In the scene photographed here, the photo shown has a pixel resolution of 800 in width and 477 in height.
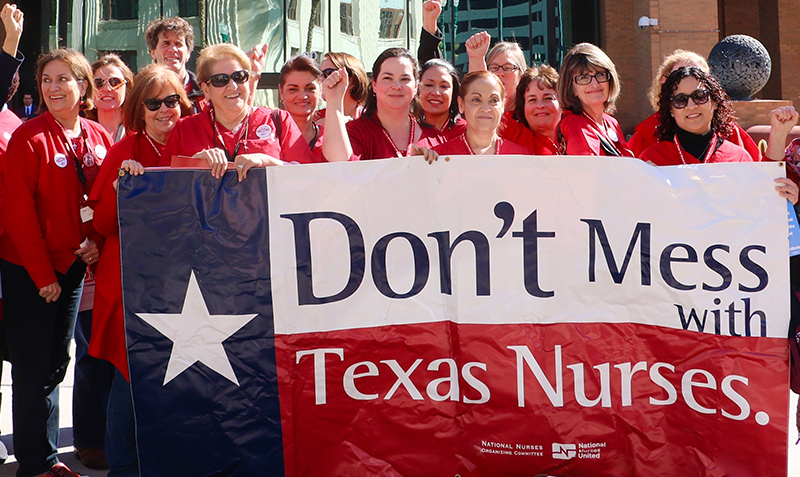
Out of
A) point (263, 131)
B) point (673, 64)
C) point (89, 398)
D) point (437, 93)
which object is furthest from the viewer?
point (673, 64)

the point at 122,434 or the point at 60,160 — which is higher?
the point at 60,160

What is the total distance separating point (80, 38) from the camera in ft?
58.6

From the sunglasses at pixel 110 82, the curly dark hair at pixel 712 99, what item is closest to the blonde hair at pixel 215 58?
the sunglasses at pixel 110 82

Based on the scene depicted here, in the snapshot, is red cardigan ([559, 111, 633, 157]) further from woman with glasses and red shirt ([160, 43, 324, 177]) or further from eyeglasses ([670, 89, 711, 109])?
woman with glasses and red shirt ([160, 43, 324, 177])

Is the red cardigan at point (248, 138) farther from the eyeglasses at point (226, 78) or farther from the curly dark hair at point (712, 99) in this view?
the curly dark hair at point (712, 99)

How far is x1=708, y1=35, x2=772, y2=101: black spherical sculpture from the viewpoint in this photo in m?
10.1

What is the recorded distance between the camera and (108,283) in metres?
3.74

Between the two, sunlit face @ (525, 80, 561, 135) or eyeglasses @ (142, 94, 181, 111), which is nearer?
eyeglasses @ (142, 94, 181, 111)

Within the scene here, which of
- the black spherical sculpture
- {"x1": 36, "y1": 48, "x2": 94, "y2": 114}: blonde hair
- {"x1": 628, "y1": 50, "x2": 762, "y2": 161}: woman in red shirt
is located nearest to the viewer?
{"x1": 36, "y1": 48, "x2": 94, "y2": 114}: blonde hair

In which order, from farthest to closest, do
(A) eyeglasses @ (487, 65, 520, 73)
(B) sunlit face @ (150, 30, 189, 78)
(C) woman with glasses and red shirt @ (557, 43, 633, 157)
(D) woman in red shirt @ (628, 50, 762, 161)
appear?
(B) sunlit face @ (150, 30, 189, 78) < (A) eyeglasses @ (487, 65, 520, 73) < (D) woman in red shirt @ (628, 50, 762, 161) < (C) woman with glasses and red shirt @ (557, 43, 633, 157)

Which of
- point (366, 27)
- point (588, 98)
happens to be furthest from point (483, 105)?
point (366, 27)

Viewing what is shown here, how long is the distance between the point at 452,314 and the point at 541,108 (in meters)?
1.70

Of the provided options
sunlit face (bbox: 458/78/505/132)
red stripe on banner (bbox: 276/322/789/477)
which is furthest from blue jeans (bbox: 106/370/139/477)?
sunlit face (bbox: 458/78/505/132)

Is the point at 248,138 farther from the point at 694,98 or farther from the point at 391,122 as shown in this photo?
the point at 694,98
